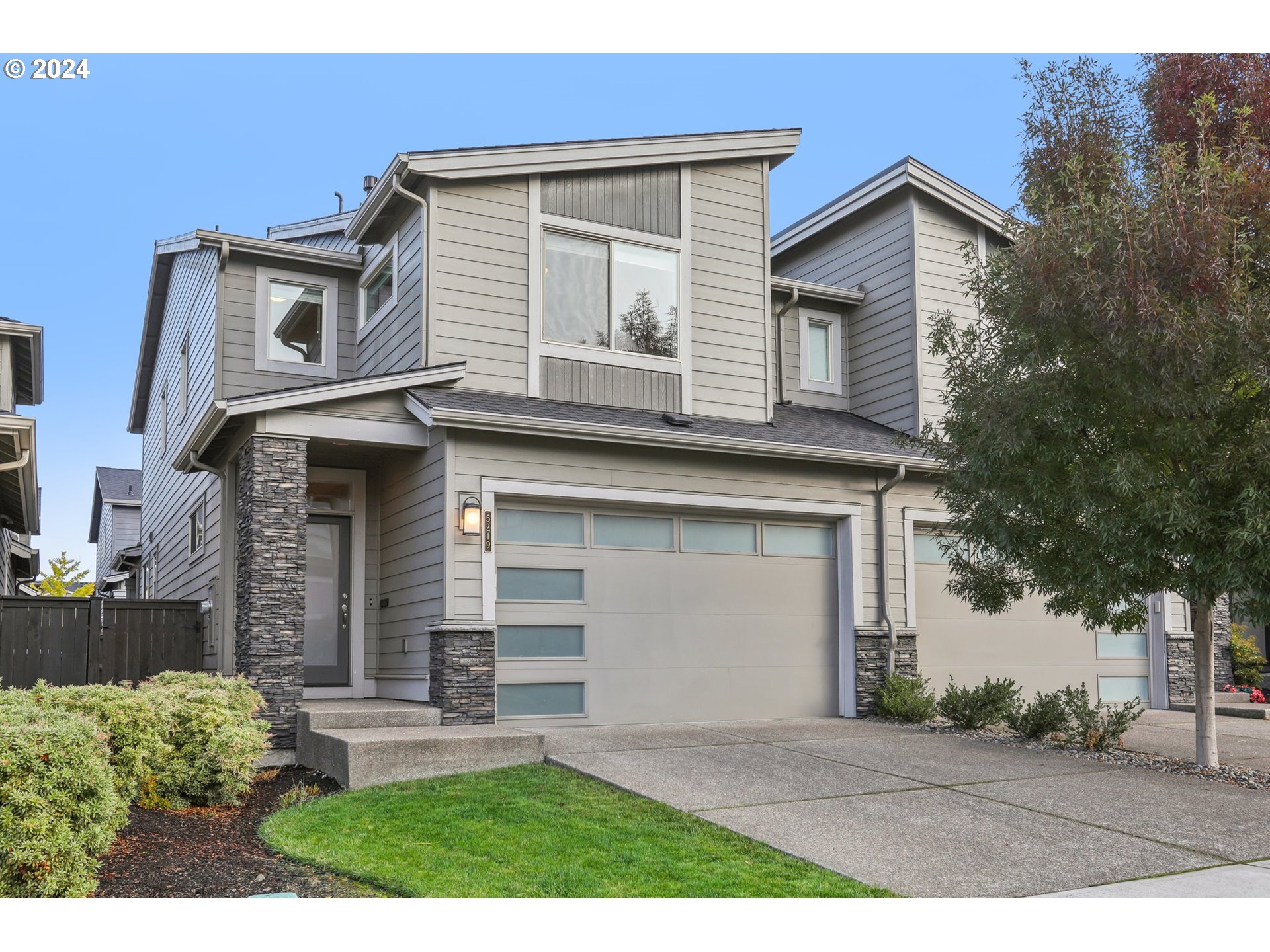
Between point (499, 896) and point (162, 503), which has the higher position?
point (162, 503)

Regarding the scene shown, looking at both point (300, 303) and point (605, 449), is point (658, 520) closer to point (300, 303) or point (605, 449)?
point (605, 449)

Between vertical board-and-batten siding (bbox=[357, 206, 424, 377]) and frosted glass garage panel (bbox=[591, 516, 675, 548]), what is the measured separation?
244 centimetres

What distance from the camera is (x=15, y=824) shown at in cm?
442

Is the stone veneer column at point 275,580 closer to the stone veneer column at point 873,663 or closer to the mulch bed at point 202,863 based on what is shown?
the mulch bed at point 202,863

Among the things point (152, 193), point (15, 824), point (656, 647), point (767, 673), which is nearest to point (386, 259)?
point (656, 647)

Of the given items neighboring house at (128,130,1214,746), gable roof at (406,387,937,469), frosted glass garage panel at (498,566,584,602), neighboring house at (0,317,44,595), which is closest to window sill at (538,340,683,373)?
neighboring house at (128,130,1214,746)

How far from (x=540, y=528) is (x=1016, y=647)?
20.8ft

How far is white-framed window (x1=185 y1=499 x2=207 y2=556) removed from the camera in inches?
520

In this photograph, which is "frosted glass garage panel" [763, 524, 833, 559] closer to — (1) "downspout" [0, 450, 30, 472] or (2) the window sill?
(2) the window sill

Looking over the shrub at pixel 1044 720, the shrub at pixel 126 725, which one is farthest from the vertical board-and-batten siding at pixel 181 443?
the shrub at pixel 1044 720

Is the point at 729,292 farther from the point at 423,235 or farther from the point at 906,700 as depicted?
the point at 906,700

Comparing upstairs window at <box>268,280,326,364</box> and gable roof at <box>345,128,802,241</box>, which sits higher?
gable roof at <box>345,128,802,241</box>

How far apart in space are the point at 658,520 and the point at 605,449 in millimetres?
977

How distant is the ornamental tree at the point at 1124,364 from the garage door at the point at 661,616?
2481mm
